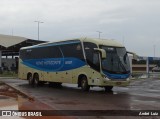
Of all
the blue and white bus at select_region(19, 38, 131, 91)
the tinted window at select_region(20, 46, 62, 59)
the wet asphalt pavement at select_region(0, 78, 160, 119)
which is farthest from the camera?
the tinted window at select_region(20, 46, 62, 59)

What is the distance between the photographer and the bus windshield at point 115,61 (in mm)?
23516

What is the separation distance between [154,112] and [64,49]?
14013mm

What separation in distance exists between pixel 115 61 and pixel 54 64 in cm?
592

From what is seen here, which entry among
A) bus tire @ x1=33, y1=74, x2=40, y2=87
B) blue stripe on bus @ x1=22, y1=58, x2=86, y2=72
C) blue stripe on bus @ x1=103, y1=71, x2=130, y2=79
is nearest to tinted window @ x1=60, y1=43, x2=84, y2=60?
blue stripe on bus @ x1=22, y1=58, x2=86, y2=72

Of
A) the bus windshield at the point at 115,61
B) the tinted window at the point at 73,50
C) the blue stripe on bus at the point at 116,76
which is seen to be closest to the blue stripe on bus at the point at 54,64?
the tinted window at the point at 73,50

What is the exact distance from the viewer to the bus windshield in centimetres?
2352

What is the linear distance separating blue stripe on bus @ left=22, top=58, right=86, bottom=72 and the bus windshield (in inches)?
61.3

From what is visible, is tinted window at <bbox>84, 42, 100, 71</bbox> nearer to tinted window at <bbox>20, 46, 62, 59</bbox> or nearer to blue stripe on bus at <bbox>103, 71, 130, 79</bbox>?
blue stripe on bus at <bbox>103, 71, 130, 79</bbox>

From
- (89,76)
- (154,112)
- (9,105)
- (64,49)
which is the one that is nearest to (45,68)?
(64,49)

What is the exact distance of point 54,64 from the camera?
28.3m

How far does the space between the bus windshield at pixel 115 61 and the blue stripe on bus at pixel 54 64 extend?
1.56 metres

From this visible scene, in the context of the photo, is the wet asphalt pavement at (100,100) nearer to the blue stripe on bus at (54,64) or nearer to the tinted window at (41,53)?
the blue stripe on bus at (54,64)

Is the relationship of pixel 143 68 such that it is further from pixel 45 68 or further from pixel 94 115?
pixel 94 115

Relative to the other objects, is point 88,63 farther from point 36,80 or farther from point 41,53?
point 36,80
